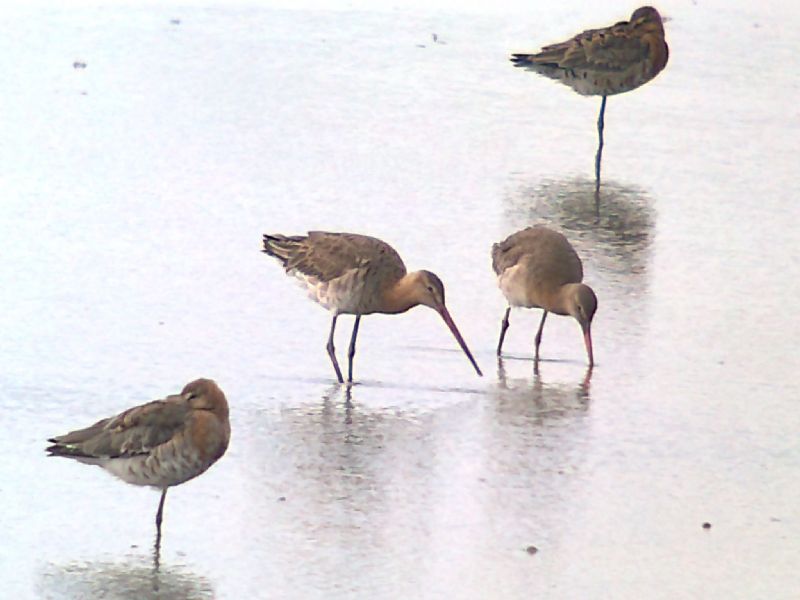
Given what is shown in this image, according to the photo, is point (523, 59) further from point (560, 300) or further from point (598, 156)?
point (560, 300)

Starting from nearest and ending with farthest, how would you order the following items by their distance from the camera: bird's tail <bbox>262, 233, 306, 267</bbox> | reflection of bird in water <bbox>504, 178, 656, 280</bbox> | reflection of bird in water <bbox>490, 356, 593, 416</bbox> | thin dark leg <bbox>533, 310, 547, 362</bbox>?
reflection of bird in water <bbox>490, 356, 593, 416</bbox> < thin dark leg <bbox>533, 310, 547, 362</bbox> < bird's tail <bbox>262, 233, 306, 267</bbox> < reflection of bird in water <bbox>504, 178, 656, 280</bbox>

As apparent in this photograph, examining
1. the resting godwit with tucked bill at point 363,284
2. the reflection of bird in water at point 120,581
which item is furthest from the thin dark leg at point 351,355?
the reflection of bird in water at point 120,581

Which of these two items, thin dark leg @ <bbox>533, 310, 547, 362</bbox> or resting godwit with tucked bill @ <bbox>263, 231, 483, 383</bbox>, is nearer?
resting godwit with tucked bill @ <bbox>263, 231, 483, 383</bbox>

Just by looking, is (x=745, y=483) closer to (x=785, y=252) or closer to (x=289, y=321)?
(x=289, y=321)

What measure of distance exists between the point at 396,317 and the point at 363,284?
985 mm

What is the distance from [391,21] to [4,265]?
7.47m

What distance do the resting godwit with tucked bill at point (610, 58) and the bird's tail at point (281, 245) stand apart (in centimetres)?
472

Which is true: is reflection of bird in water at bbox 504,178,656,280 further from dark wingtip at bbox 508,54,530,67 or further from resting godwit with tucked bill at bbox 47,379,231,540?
resting godwit with tucked bill at bbox 47,379,231,540

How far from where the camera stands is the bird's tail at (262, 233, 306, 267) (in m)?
9.17

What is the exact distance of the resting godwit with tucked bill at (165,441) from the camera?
6383 millimetres

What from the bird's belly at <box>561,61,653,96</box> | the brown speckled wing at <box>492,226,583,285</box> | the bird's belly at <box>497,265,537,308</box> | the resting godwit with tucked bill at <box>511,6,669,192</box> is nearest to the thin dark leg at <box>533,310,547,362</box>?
the bird's belly at <box>497,265,537,308</box>

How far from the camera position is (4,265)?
9773 mm

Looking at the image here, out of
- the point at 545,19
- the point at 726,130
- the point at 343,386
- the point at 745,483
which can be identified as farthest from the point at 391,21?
the point at 745,483

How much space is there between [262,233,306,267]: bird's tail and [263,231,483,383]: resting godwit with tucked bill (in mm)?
273
